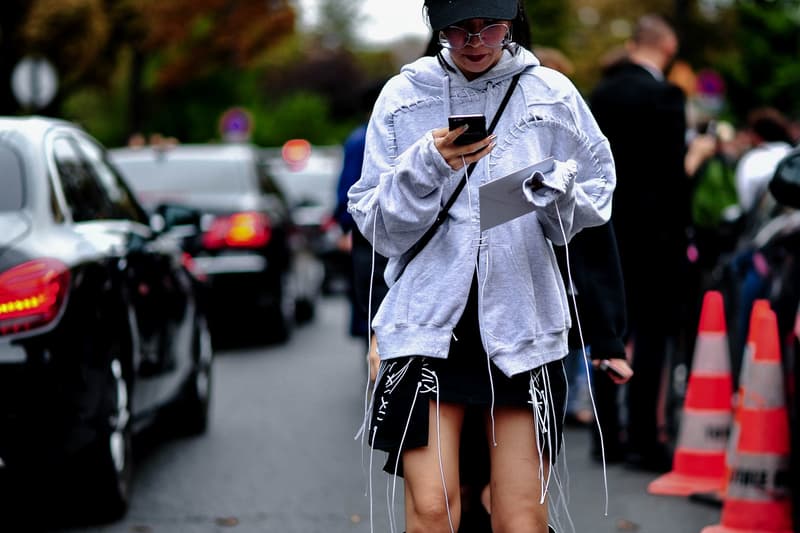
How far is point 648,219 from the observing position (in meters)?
6.68

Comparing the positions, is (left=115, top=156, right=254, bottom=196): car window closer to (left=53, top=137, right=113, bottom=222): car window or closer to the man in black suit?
(left=53, top=137, right=113, bottom=222): car window

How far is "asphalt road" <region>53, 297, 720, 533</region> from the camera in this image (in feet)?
19.4

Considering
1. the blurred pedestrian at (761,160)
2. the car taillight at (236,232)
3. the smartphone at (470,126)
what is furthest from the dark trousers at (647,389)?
the car taillight at (236,232)

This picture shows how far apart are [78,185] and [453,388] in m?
3.19

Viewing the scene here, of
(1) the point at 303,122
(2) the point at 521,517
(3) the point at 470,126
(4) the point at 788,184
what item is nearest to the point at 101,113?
(1) the point at 303,122

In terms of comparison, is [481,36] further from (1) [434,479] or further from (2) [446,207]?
(1) [434,479]

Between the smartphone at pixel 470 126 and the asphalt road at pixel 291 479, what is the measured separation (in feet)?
4.16

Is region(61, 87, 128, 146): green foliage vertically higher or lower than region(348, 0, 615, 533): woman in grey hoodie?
lower

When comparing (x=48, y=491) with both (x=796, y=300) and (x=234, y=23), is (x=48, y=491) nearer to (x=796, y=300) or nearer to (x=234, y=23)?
(x=796, y=300)

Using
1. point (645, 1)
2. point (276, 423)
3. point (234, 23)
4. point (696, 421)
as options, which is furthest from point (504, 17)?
point (645, 1)

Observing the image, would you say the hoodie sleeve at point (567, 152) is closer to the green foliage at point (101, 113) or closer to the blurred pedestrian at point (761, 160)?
the blurred pedestrian at point (761, 160)

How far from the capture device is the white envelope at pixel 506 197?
3311 millimetres

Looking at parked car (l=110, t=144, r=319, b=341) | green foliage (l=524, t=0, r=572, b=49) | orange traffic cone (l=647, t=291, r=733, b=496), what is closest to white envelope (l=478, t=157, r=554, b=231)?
orange traffic cone (l=647, t=291, r=733, b=496)

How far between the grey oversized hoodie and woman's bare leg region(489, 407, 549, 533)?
6.8 inches
